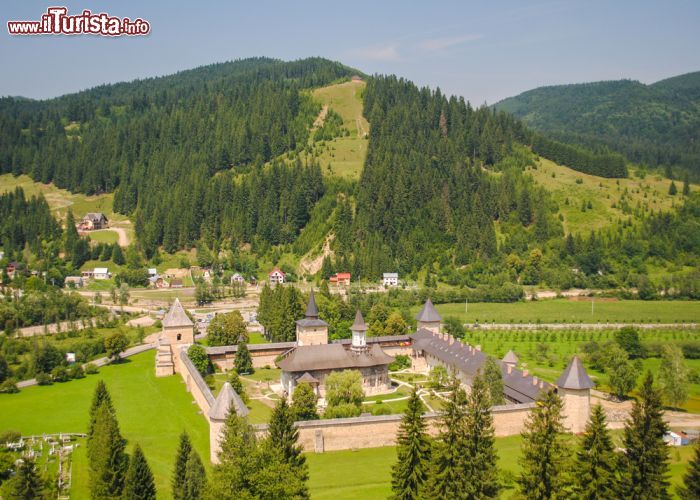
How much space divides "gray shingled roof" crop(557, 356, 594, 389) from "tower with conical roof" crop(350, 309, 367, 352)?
19.3m

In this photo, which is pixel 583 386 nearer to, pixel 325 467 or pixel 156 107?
pixel 325 467

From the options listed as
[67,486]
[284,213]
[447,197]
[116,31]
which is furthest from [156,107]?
[67,486]

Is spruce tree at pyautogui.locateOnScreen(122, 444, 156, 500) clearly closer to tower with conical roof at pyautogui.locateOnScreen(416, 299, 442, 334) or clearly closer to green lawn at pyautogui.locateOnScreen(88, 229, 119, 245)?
tower with conical roof at pyautogui.locateOnScreen(416, 299, 442, 334)

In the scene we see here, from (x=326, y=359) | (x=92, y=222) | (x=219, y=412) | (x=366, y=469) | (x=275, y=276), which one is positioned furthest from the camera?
(x=92, y=222)

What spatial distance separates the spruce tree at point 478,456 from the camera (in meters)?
31.5

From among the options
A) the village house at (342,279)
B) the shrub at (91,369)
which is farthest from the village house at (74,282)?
the shrub at (91,369)

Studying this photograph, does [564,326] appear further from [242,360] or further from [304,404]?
[304,404]

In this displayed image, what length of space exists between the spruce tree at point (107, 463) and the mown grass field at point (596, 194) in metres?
94.2

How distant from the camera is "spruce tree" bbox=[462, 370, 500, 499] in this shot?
31.5m

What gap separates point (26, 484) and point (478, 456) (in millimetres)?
21307

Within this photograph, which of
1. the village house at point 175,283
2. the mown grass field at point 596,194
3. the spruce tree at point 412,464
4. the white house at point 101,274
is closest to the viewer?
the spruce tree at point 412,464

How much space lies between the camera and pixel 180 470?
33.6 meters

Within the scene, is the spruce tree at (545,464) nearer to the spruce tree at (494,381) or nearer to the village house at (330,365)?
the spruce tree at (494,381)

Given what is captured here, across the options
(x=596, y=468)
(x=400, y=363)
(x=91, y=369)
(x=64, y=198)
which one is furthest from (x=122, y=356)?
(x=64, y=198)
